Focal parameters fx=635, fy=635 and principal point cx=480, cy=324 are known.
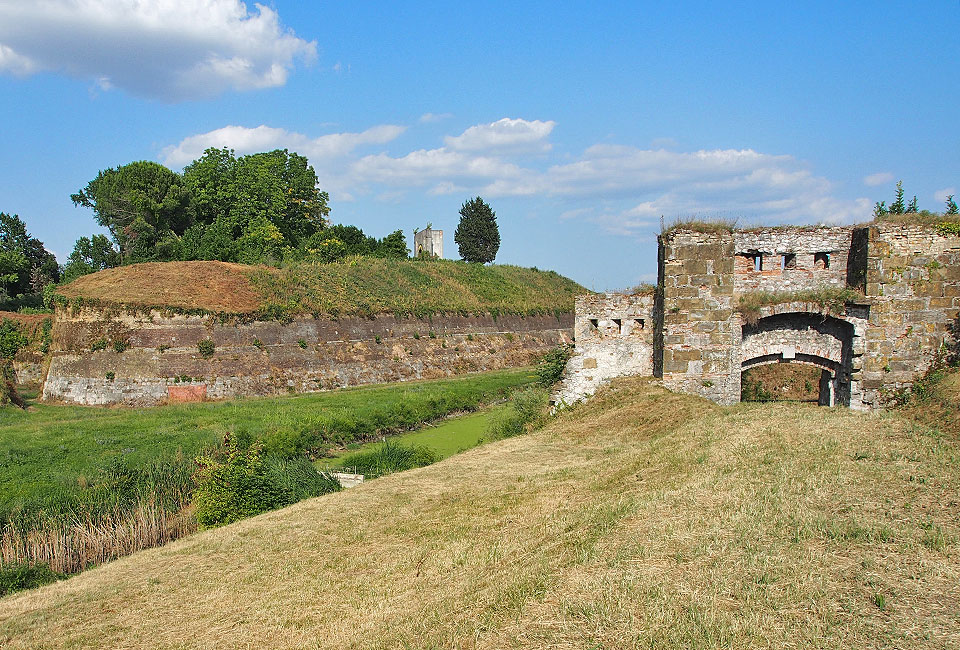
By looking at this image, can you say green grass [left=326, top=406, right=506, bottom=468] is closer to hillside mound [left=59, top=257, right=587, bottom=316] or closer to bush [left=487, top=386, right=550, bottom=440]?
bush [left=487, top=386, right=550, bottom=440]

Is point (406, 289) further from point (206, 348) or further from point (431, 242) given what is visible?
point (431, 242)

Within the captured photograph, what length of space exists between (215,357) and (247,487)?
15.8m

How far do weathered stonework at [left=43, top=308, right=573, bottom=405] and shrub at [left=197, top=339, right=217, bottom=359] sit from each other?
10cm

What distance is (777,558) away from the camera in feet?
18.9

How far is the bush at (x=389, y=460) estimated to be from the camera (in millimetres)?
16016

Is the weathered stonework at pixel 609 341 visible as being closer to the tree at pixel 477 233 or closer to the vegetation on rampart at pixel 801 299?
the vegetation on rampart at pixel 801 299

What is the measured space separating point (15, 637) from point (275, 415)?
13.5 metres

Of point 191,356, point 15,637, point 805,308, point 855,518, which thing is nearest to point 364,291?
point 191,356

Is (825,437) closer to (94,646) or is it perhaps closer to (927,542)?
(927,542)

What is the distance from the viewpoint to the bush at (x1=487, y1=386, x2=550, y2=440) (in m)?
16.5

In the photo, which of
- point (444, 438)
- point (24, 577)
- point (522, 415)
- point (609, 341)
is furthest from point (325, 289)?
point (24, 577)

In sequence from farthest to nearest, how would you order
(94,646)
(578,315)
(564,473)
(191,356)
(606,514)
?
(191,356)
(578,315)
(564,473)
(606,514)
(94,646)

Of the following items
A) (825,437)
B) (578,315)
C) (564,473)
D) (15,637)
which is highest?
(578,315)

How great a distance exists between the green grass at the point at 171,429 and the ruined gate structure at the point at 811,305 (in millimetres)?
10677
